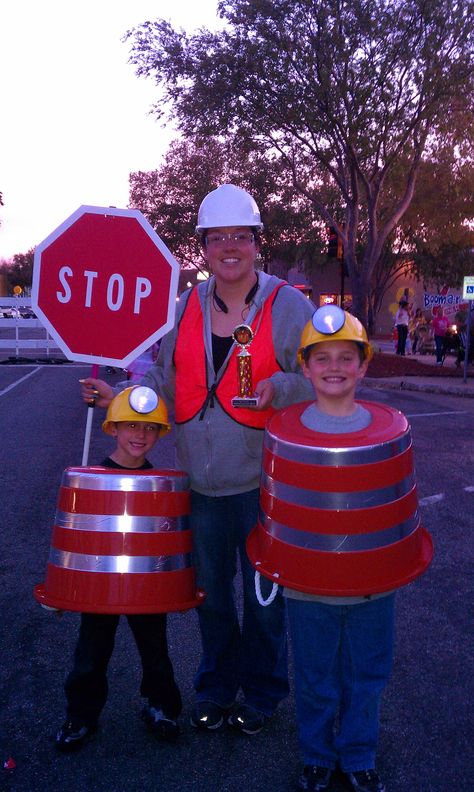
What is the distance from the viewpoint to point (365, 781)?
274cm

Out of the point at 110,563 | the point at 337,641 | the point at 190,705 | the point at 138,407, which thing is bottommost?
the point at 190,705

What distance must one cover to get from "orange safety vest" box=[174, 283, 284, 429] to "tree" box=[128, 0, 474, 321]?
17.6 metres

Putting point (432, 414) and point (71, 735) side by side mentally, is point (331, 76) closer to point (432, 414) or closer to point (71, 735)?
point (432, 414)

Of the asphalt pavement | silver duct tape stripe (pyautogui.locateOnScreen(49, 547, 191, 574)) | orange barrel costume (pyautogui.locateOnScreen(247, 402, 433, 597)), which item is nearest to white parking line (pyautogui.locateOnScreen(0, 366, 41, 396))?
the asphalt pavement

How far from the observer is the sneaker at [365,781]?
2730 millimetres

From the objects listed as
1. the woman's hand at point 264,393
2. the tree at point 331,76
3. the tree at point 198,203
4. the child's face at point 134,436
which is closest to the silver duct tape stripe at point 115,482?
the child's face at point 134,436

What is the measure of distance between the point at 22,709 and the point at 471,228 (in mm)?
34641

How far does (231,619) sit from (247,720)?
1.28 ft

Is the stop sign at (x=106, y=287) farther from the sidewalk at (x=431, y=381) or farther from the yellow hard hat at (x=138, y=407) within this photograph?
the sidewalk at (x=431, y=381)

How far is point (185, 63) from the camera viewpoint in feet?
70.2

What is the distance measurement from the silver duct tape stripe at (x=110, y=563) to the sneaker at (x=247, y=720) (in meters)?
0.75

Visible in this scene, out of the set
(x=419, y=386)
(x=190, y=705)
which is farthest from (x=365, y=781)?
(x=419, y=386)

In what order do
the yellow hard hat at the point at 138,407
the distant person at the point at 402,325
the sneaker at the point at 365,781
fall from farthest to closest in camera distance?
the distant person at the point at 402,325
the yellow hard hat at the point at 138,407
the sneaker at the point at 365,781

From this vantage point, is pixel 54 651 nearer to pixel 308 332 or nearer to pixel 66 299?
pixel 66 299
